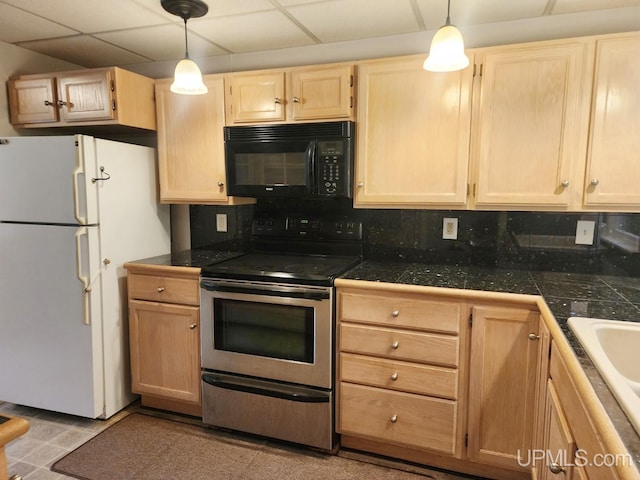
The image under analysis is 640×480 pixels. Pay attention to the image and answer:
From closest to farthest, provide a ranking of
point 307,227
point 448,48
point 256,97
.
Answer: point 448,48 < point 256,97 < point 307,227

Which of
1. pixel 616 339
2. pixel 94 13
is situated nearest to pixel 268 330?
pixel 616 339

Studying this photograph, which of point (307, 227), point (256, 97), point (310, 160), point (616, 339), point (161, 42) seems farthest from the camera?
point (307, 227)

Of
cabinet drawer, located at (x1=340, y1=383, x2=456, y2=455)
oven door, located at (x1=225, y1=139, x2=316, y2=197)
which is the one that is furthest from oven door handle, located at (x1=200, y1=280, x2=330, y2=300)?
oven door, located at (x1=225, y1=139, x2=316, y2=197)

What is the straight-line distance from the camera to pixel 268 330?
7.04 ft

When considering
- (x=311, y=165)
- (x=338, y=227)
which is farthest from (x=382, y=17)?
(x=338, y=227)

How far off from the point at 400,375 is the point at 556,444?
771 millimetres

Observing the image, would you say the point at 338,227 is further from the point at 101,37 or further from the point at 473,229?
the point at 101,37

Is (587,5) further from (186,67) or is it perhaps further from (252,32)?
(186,67)

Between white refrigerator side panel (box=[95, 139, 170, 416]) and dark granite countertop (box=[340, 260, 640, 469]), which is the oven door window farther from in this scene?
white refrigerator side panel (box=[95, 139, 170, 416])

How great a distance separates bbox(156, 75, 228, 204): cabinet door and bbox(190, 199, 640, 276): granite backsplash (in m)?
0.40

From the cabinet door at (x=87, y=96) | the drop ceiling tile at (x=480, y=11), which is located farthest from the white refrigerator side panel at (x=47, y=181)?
the drop ceiling tile at (x=480, y=11)

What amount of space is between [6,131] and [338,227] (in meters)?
2.15

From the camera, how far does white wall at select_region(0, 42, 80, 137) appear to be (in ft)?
8.23

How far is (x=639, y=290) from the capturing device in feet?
6.00
